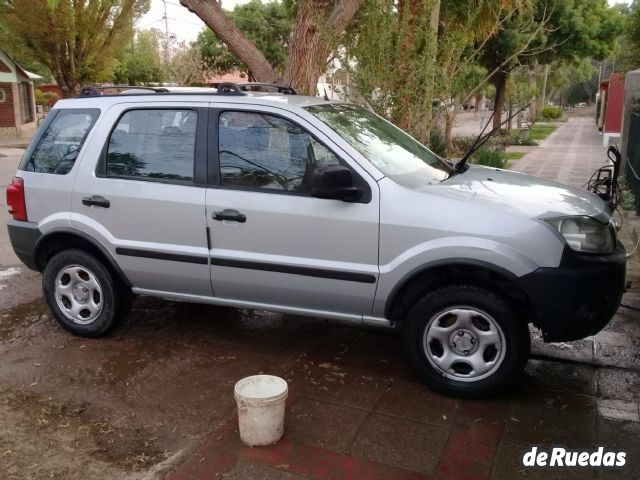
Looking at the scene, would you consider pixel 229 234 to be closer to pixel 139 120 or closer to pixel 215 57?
pixel 139 120

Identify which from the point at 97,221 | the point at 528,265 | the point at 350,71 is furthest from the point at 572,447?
the point at 350,71

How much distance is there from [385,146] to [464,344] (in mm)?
1491

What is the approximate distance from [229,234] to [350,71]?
4365 mm

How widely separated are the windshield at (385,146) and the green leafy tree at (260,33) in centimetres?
3397

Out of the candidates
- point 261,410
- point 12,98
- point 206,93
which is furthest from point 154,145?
point 12,98

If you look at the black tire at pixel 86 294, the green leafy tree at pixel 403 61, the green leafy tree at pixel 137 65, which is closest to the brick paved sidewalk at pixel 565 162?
the green leafy tree at pixel 403 61

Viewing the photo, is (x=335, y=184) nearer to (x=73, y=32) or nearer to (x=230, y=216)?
(x=230, y=216)

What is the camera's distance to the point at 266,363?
15.0 ft

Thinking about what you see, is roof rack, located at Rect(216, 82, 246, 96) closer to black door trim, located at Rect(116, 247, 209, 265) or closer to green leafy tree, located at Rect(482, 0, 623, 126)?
black door trim, located at Rect(116, 247, 209, 265)

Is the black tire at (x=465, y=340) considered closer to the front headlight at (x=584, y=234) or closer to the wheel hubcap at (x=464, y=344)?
the wheel hubcap at (x=464, y=344)

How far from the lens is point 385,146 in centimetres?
457

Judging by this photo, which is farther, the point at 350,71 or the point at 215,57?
the point at 215,57

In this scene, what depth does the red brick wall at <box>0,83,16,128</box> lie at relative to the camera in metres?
28.6

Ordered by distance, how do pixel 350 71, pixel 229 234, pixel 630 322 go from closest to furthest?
pixel 229 234 < pixel 630 322 < pixel 350 71
